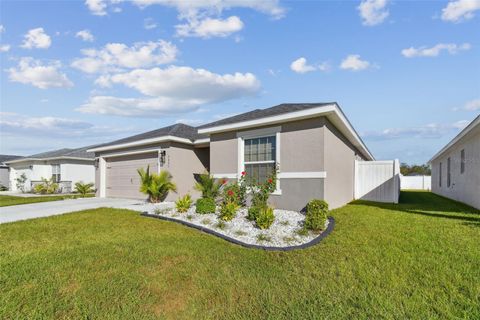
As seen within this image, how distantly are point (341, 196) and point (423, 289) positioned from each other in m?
6.81

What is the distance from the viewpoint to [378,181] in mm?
11758

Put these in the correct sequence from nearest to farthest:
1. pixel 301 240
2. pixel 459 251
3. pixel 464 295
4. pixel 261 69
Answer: pixel 464 295 < pixel 459 251 < pixel 301 240 < pixel 261 69

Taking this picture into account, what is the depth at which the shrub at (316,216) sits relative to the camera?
221 inches

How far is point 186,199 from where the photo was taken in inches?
327

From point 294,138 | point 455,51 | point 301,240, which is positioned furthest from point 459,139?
point 301,240

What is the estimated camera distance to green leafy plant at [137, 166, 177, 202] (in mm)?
10781

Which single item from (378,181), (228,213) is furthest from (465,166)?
(228,213)

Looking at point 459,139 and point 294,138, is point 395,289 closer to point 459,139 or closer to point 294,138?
point 294,138

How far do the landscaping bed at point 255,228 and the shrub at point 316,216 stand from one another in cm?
12

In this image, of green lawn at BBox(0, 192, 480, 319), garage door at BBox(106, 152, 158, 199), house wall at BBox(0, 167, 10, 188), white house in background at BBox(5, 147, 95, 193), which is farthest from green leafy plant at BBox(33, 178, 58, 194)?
green lawn at BBox(0, 192, 480, 319)

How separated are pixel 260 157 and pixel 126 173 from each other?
846cm

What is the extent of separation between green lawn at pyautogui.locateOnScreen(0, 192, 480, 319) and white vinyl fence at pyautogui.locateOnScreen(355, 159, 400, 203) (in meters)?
5.61

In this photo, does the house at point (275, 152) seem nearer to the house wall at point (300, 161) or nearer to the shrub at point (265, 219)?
the house wall at point (300, 161)

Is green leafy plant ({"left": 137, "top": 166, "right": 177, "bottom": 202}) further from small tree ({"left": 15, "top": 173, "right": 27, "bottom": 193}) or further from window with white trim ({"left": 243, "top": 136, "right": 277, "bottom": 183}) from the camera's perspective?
small tree ({"left": 15, "top": 173, "right": 27, "bottom": 193})
